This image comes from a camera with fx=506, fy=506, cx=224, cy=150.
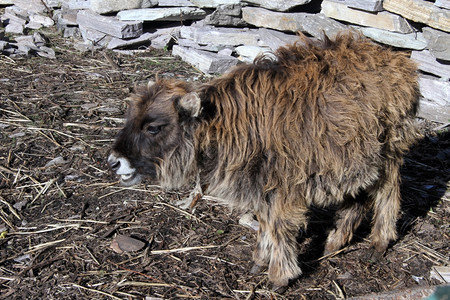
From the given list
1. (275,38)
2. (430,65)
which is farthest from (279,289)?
(275,38)

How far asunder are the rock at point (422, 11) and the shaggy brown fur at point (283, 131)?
2.35 meters

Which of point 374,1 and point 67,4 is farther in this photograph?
point 67,4

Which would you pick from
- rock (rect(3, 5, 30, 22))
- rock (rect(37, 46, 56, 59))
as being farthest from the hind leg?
rock (rect(3, 5, 30, 22))

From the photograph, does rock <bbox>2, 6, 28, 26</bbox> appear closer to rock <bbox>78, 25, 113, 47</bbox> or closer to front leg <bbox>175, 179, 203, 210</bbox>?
rock <bbox>78, 25, 113, 47</bbox>

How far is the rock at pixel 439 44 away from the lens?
264 inches

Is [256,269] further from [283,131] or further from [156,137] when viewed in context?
[156,137]

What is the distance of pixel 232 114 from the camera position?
448 cm

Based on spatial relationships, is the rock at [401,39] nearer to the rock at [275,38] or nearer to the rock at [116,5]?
the rock at [275,38]

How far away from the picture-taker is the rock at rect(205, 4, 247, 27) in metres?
9.25

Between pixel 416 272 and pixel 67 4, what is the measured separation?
9581mm

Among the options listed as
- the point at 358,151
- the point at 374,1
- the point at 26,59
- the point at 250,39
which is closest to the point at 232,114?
A: the point at 358,151

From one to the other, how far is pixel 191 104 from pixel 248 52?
4.99 metres

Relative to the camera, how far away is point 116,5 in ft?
33.7

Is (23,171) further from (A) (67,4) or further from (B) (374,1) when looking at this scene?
(A) (67,4)
